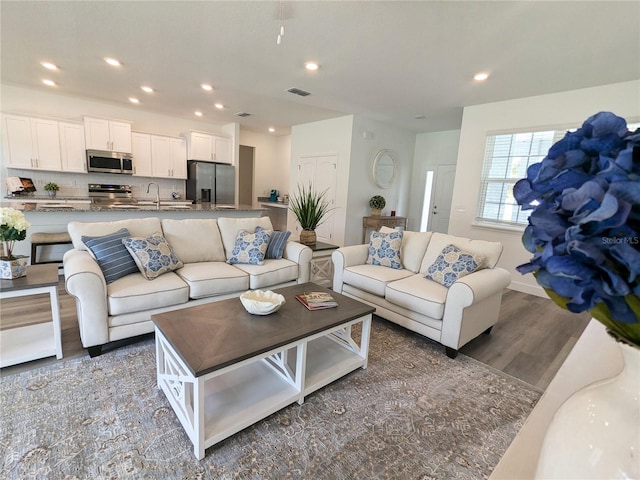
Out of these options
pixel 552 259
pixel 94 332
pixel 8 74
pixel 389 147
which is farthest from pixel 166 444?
pixel 389 147

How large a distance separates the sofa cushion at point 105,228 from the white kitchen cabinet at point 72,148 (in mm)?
3643

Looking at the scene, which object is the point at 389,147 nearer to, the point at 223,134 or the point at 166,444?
the point at 223,134

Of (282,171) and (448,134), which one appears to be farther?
(282,171)

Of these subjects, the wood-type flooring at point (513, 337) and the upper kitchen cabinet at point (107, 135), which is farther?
the upper kitchen cabinet at point (107, 135)

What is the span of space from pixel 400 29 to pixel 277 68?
151 cm

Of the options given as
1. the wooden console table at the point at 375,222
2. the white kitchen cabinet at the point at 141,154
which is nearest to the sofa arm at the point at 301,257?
the wooden console table at the point at 375,222

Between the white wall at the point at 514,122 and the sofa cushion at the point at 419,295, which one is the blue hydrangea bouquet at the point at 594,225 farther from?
the white wall at the point at 514,122

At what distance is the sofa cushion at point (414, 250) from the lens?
334 cm

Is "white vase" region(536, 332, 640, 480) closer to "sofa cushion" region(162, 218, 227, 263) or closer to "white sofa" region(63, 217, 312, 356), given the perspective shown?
"white sofa" region(63, 217, 312, 356)

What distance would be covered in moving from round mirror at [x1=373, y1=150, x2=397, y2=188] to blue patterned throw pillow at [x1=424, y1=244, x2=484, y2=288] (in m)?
3.54

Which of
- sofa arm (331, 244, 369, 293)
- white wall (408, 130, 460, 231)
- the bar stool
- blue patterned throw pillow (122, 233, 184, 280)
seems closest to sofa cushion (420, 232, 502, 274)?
sofa arm (331, 244, 369, 293)

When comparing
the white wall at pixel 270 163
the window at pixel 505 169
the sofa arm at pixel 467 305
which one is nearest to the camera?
the sofa arm at pixel 467 305

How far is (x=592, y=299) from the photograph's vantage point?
1.22 ft

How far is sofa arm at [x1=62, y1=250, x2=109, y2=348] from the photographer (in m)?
2.12
